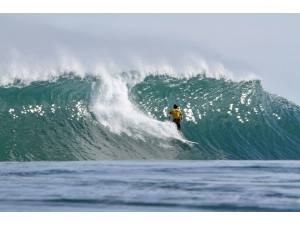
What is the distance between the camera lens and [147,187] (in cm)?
1452

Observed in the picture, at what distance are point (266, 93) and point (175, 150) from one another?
782 cm

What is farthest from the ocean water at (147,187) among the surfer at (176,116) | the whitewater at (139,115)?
the surfer at (176,116)

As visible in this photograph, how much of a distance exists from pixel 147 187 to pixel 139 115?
10434mm

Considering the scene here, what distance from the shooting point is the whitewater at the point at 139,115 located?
22.5m

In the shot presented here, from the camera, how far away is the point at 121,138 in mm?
23422

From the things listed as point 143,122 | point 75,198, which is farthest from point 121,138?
point 75,198

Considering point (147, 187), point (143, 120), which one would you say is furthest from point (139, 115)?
point (147, 187)

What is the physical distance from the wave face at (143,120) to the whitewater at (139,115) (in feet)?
0.10

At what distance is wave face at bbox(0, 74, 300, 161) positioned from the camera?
73.7 feet

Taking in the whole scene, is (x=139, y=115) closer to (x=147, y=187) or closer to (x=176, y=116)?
(x=176, y=116)

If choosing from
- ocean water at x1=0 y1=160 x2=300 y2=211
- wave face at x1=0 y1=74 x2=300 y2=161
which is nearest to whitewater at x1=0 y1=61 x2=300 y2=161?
wave face at x1=0 y1=74 x2=300 y2=161

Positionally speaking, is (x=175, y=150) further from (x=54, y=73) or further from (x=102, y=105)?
(x=54, y=73)

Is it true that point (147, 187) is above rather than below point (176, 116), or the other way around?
below

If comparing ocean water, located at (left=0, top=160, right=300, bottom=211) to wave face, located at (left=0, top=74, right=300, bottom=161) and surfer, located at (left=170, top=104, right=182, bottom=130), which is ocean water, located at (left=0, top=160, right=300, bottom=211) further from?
surfer, located at (left=170, top=104, right=182, bottom=130)
